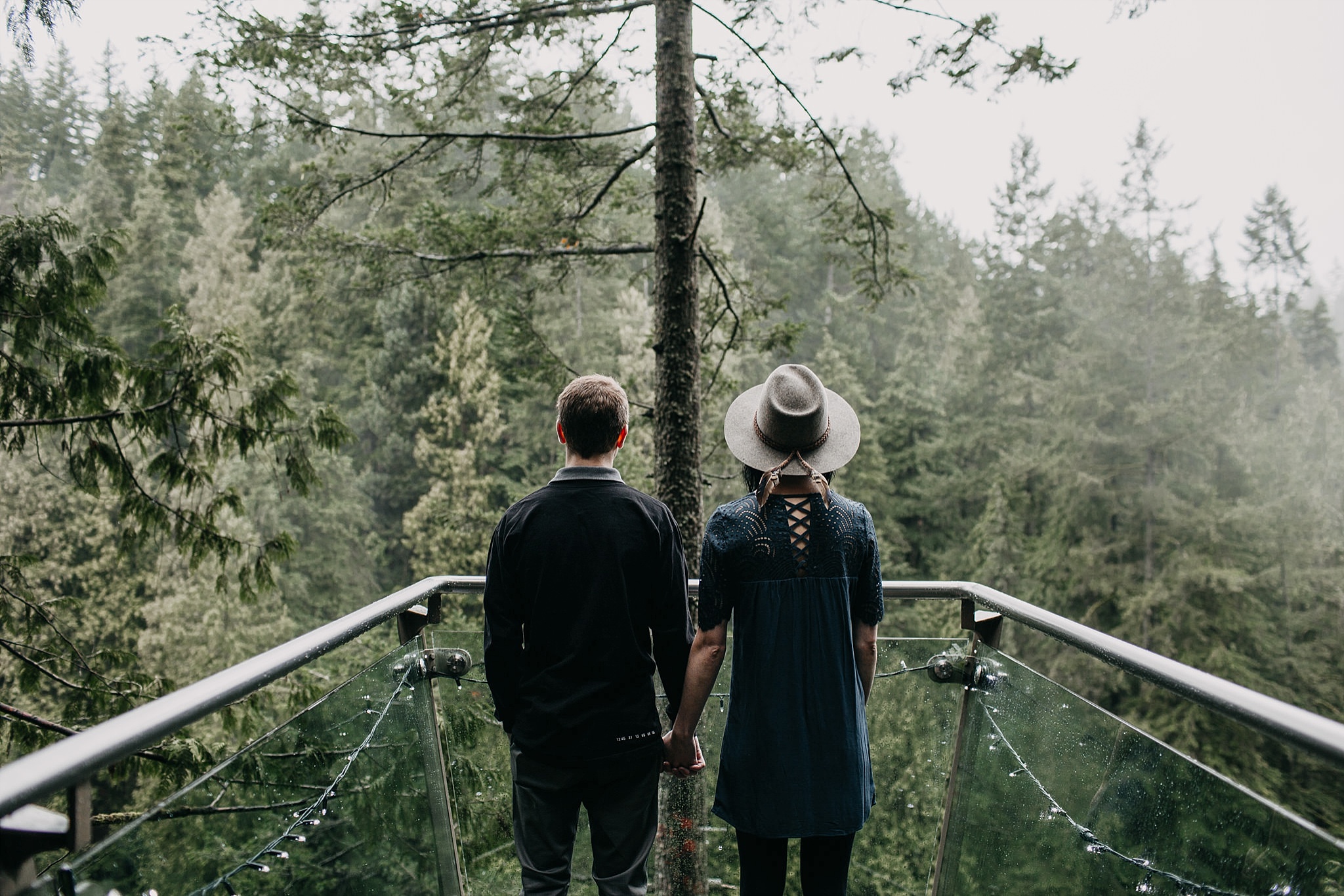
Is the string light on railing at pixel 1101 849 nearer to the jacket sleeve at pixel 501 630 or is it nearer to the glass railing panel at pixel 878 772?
the glass railing panel at pixel 878 772

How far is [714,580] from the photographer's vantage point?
5.96 feet

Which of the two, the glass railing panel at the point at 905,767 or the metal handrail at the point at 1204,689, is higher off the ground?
the metal handrail at the point at 1204,689

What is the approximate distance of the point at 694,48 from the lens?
5.23 metres

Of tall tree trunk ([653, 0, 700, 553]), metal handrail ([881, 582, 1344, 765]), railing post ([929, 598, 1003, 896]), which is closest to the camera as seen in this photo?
metal handrail ([881, 582, 1344, 765])

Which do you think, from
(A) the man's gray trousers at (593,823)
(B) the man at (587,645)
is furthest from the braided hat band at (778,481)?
(A) the man's gray trousers at (593,823)

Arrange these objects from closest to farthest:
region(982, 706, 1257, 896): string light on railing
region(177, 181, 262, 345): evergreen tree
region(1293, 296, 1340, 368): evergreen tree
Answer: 1. region(982, 706, 1257, 896): string light on railing
2. region(177, 181, 262, 345): evergreen tree
3. region(1293, 296, 1340, 368): evergreen tree

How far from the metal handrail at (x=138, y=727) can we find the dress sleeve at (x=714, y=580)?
0.85m

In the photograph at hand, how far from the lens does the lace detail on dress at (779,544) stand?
1793 millimetres

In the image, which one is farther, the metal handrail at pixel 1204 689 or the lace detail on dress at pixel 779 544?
the lace detail on dress at pixel 779 544

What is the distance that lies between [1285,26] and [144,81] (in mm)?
31669

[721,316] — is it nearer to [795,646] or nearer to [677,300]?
[677,300]

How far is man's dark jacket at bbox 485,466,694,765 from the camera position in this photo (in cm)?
189

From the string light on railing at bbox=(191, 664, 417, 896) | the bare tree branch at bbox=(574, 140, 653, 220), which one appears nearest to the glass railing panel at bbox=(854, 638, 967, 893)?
the string light on railing at bbox=(191, 664, 417, 896)

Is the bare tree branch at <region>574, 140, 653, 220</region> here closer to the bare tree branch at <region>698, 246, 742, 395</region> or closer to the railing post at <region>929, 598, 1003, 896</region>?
the bare tree branch at <region>698, 246, 742, 395</region>
